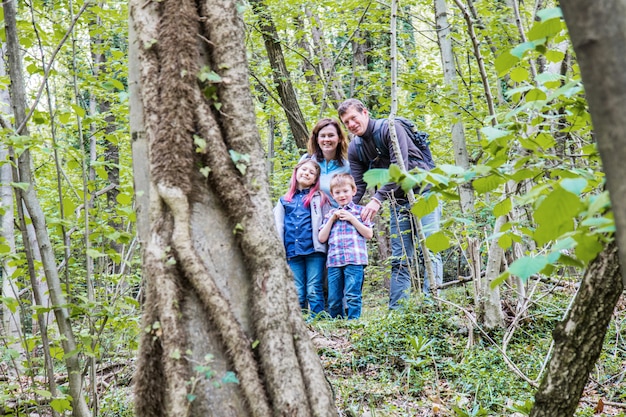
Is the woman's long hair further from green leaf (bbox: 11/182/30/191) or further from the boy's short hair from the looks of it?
green leaf (bbox: 11/182/30/191)

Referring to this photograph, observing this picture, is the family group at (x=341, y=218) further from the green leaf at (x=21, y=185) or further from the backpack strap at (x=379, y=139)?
the green leaf at (x=21, y=185)

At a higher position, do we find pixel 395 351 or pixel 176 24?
pixel 176 24

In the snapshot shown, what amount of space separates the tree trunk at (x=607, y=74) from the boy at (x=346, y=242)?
483 cm

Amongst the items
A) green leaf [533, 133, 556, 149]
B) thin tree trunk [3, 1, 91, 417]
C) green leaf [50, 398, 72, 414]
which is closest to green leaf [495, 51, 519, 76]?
green leaf [533, 133, 556, 149]

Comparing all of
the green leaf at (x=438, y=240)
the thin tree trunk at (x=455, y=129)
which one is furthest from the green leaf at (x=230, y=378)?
the thin tree trunk at (x=455, y=129)

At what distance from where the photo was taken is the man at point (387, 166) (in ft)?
17.7

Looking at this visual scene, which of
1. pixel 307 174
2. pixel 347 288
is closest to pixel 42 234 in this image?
pixel 307 174

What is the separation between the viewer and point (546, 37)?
1.85 m

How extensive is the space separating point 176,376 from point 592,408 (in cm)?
288

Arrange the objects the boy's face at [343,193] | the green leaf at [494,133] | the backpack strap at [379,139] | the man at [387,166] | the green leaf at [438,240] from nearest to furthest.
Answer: the green leaf at [494,133]
the green leaf at [438,240]
the man at [387,166]
the backpack strap at [379,139]
the boy's face at [343,193]

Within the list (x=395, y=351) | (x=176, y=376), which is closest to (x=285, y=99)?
(x=395, y=351)

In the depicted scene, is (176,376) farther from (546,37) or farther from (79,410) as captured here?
(546,37)

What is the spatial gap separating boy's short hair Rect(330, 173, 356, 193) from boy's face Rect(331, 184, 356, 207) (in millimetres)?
22

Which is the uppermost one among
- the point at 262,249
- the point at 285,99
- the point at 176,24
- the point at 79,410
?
the point at 285,99
